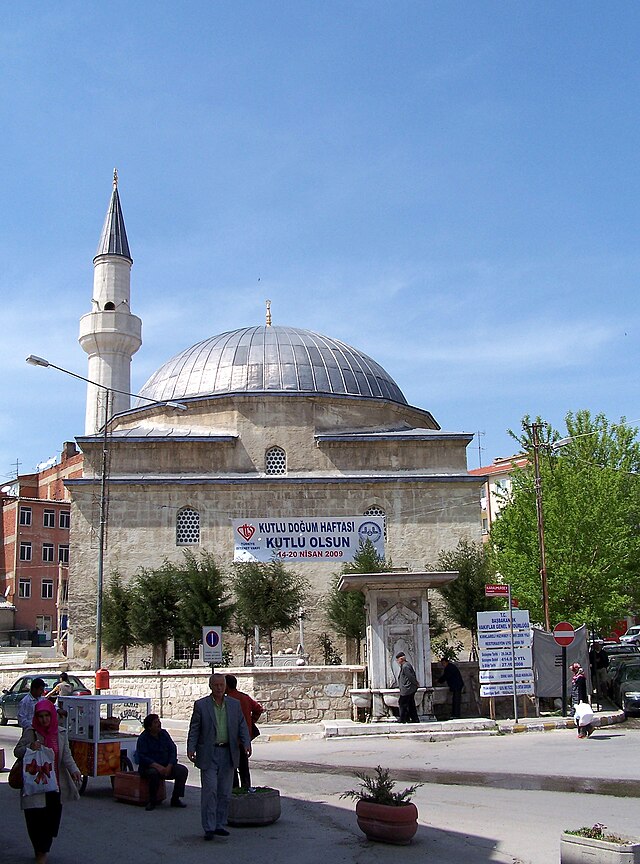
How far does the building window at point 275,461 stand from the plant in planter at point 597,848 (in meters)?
22.0

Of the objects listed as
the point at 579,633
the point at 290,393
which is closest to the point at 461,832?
the point at 579,633

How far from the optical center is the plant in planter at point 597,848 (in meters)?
5.35

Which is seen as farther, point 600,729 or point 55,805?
point 600,729

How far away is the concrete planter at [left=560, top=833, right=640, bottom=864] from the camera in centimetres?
534

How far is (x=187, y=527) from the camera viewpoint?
26172 millimetres

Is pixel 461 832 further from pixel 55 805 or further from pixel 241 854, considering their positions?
pixel 55 805

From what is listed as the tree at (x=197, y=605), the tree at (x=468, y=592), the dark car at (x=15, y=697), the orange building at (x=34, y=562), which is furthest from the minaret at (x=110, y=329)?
the orange building at (x=34, y=562)

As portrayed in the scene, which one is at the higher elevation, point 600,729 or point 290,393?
point 290,393

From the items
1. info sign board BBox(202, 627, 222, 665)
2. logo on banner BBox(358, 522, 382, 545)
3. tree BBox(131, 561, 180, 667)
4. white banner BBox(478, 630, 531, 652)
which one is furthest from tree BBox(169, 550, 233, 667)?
white banner BBox(478, 630, 531, 652)

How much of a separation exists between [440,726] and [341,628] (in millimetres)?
9219

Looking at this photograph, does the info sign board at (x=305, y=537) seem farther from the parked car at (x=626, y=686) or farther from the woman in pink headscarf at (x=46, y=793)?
the woman in pink headscarf at (x=46, y=793)

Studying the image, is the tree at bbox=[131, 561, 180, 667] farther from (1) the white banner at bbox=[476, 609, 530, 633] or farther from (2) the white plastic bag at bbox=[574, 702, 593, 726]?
(2) the white plastic bag at bbox=[574, 702, 593, 726]

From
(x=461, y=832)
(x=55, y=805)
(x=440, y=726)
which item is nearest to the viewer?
(x=55, y=805)

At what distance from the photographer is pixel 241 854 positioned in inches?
249
